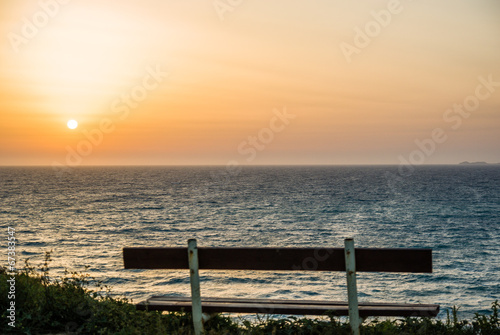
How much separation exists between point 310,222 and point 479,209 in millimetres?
29135

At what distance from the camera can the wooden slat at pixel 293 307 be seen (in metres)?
4.76

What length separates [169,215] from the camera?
55625 mm

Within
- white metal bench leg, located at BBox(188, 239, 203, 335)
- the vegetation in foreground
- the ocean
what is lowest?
the ocean

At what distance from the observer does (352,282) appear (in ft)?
13.9

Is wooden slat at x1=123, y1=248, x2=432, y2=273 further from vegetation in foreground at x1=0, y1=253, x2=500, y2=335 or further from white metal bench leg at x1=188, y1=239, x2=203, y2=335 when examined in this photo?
vegetation in foreground at x1=0, y1=253, x2=500, y2=335

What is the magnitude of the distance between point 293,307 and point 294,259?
90 centimetres

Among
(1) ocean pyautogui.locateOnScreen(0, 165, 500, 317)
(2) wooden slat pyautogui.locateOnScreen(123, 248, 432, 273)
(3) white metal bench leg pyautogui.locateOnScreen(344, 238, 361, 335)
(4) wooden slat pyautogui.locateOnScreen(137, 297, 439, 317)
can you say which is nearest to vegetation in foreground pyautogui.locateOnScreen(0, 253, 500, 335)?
(4) wooden slat pyautogui.locateOnScreen(137, 297, 439, 317)

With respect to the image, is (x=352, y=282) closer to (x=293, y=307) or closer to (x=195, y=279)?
(x=293, y=307)

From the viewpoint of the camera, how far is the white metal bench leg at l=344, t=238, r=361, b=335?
13.9ft

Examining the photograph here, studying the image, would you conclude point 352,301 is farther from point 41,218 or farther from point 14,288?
point 41,218

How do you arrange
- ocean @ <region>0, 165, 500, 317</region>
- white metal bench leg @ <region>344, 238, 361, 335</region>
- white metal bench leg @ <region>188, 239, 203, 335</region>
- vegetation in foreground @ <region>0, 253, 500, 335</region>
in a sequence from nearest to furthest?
white metal bench leg @ <region>344, 238, 361, 335</region> < white metal bench leg @ <region>188, 239, 203, 335</region> < vegetation in foreground @ <region>0, 253, 500, 335</region> < ocean @ <region>0, 165, 500, 317</region>

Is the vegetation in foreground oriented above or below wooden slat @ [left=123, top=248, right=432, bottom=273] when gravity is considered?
below

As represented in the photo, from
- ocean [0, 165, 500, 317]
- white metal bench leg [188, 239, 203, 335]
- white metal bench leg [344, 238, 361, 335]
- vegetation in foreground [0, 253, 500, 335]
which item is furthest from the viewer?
ocean [0, 165, 500, 317]

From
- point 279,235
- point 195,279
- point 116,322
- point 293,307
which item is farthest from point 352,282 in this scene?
point 279,235
